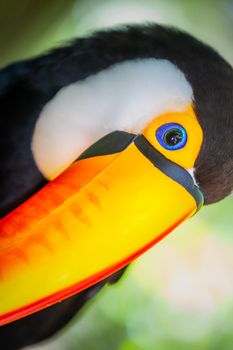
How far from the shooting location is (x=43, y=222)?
0.97 meters

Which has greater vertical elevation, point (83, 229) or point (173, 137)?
point (173, 137)

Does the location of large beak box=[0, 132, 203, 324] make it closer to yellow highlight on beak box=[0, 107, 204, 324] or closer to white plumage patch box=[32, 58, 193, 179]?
yellow highlight on beak box=[0, 107, 204, 324]

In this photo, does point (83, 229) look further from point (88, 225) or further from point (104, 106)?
point (104, 106)

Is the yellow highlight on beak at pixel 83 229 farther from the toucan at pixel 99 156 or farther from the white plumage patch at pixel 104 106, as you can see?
the white plumage patch at pixel 104 106

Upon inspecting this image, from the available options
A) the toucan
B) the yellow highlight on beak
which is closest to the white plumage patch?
the toucan

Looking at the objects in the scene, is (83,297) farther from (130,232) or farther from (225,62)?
(225,62)

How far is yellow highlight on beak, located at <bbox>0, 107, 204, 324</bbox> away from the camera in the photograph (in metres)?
0.93

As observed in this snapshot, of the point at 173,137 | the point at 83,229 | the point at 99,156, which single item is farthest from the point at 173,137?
the point at 83,229

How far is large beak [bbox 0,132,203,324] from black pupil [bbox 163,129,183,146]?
0.03 meters

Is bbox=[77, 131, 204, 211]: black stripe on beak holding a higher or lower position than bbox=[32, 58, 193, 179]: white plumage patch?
lower

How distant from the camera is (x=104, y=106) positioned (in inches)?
44.4

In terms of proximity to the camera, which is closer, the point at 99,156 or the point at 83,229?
the point at 83,229

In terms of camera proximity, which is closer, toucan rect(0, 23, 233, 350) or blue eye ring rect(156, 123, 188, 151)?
toucan rect(0, 23, 233, 350)

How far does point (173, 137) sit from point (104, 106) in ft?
0.56
